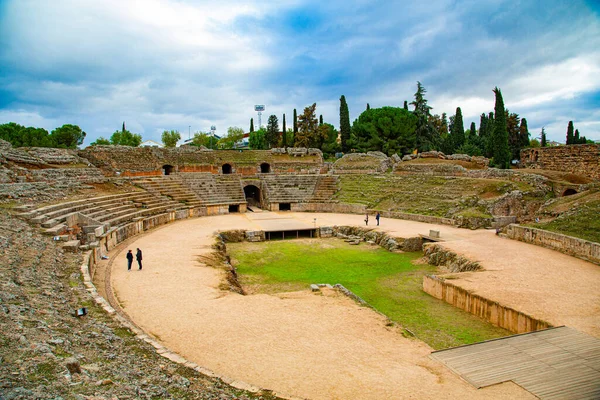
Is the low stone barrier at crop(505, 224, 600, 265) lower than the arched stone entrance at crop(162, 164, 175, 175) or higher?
lower

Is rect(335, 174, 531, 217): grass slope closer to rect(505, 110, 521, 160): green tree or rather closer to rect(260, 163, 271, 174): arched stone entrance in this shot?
rect(260, 163, 271, 174): arched stone entrance

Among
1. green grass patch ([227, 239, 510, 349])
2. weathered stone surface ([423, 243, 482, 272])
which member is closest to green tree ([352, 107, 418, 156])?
green grass patch ([227, 239, 510, 349])

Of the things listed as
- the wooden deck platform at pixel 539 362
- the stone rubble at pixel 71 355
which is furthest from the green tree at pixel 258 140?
the wooden deck platform at pixel 539 362

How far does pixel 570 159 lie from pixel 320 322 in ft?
77.8

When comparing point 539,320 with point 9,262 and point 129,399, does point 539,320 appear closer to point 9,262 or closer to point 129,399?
point 129,399

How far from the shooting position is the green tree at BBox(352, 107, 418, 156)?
41344 millimetres

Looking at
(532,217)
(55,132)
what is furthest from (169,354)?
(55,132)

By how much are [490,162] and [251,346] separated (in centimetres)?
3104

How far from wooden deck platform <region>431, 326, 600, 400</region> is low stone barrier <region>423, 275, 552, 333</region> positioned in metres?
0.76

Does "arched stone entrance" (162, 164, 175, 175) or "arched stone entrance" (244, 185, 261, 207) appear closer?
"arched stone entrance" (162, 164, 175, 175)

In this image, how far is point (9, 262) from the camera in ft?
27.1

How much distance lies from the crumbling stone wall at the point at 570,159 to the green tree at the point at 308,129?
75.0ft

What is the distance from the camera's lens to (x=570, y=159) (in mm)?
24156

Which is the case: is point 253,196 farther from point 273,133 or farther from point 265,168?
point 273,133
